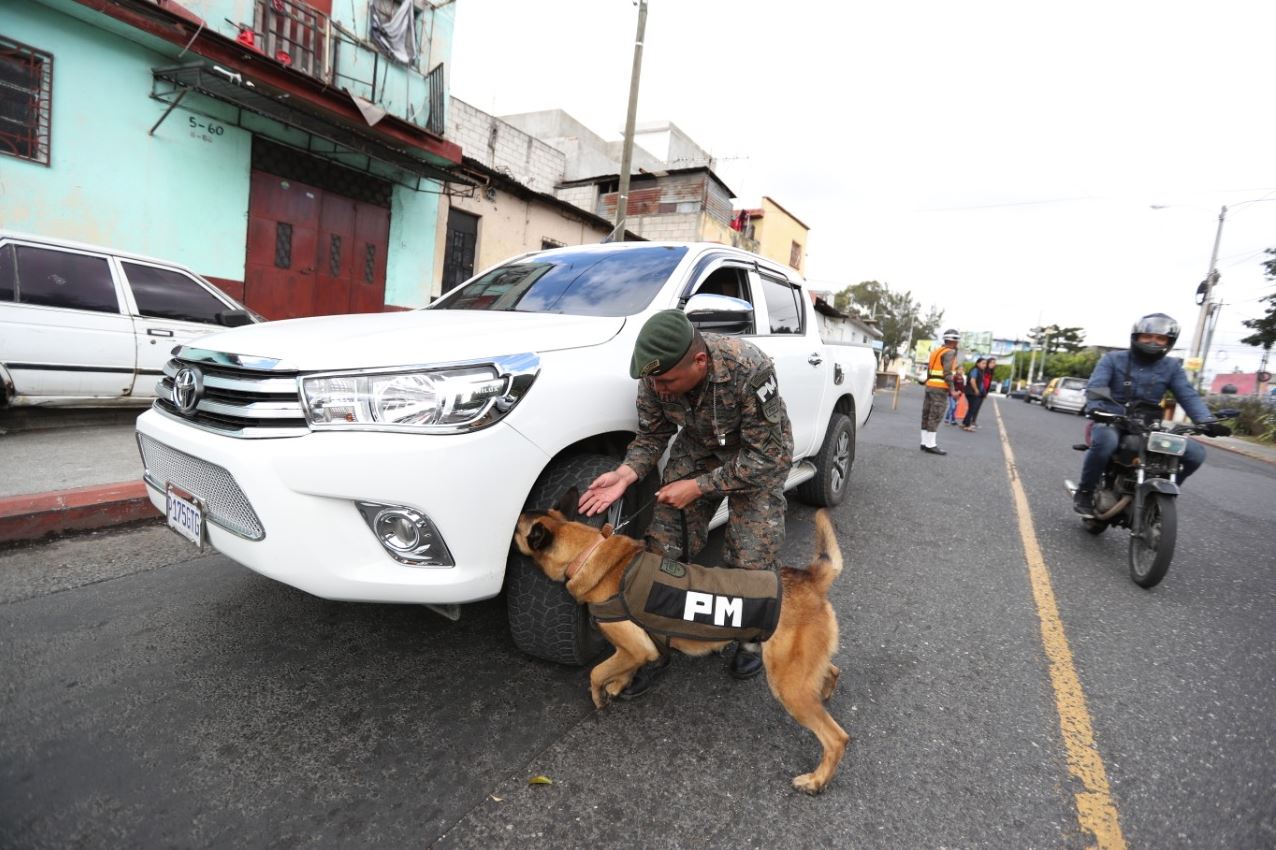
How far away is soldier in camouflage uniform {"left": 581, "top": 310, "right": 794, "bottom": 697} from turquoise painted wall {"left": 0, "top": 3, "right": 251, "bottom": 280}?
8.25 metres

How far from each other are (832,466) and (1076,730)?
99.1 inches

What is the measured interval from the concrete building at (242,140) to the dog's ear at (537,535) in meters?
7.87

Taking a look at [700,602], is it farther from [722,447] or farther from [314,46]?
[314,46]

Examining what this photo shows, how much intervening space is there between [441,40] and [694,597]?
12.3 meters

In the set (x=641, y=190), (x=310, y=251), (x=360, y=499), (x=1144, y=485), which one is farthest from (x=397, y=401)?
(x=641, y=190)

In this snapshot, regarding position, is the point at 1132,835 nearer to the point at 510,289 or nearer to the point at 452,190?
the point at 510,289

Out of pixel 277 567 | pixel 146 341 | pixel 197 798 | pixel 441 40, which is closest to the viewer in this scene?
pixel 197 798

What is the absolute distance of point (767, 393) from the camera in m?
2.30

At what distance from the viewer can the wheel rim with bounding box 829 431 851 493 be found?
15.2ft

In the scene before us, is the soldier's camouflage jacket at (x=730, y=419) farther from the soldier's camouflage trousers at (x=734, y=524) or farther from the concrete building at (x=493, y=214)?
the concrete building at (x=493, y=214)

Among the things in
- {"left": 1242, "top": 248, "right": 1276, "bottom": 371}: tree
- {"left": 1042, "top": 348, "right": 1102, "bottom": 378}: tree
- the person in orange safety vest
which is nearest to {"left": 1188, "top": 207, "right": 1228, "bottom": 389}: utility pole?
{"left": 1242, "top": 248, "right": 1276, "bottom": 371}: tree

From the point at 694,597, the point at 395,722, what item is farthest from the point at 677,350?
the point at 395,722

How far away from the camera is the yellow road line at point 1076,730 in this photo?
1.74m

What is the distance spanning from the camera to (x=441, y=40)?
10844 millimetres
